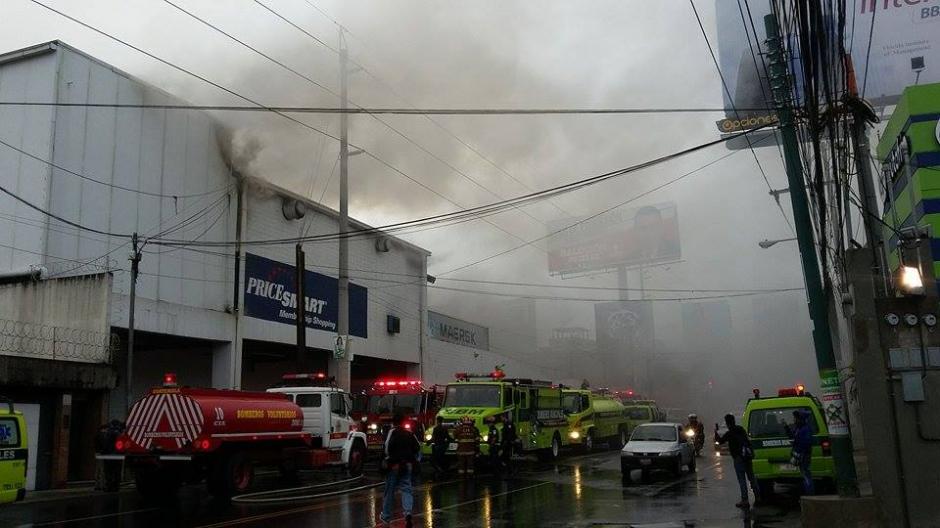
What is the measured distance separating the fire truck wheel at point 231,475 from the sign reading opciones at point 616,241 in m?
54.5

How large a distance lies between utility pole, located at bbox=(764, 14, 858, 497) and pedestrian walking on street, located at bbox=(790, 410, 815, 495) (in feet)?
4.60

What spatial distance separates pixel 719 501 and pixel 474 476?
25.0 ft

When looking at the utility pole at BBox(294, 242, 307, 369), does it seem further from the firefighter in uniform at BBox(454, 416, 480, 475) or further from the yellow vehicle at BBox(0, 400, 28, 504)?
the yellow vehicle at BBox(0, 400, 28, 504)

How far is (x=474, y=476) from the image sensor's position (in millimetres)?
20125

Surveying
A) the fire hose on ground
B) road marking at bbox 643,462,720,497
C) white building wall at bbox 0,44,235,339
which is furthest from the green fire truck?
white building wall at bbox 0,44,235,339

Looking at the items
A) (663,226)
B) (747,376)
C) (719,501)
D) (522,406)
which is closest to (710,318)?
(747,376)

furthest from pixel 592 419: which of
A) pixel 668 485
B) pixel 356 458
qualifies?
pixel 668 485

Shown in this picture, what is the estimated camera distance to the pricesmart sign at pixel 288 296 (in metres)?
28.8

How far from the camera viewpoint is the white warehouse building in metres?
21.2

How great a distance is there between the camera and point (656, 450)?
58.5ft

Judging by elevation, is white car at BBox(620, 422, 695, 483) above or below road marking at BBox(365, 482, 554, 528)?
above

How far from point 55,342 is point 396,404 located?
10.4m

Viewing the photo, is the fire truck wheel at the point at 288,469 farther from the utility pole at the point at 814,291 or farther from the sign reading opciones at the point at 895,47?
the sign reading opciones at the point at 895,47

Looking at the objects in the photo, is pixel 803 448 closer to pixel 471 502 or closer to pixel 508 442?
pixel 471 502
